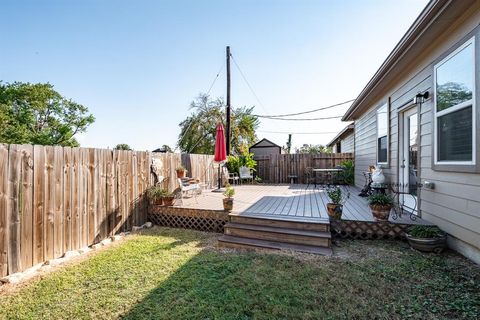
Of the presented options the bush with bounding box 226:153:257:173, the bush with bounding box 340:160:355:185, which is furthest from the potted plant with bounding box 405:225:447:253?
the bush with bounding box 226:153:257:173

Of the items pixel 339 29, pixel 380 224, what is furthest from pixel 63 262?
pixel 339 29

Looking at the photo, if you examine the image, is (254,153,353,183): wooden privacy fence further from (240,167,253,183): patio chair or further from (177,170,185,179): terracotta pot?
(177,170,185,179): terracotta pot

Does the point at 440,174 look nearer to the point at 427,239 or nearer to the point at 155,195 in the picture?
the point at 427,239

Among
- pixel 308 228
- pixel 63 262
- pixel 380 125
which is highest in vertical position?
pixel 380 125

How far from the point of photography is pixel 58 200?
134 inches

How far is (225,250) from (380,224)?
2.57m

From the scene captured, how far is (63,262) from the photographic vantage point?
328cm

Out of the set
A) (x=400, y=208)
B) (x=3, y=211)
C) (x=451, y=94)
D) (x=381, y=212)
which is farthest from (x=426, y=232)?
(x=3, y=211)

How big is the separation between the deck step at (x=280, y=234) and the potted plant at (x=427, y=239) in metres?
1.14

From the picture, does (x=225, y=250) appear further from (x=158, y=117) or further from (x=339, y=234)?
(x=158, y=117)

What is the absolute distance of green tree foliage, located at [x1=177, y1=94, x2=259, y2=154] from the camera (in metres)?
20.9

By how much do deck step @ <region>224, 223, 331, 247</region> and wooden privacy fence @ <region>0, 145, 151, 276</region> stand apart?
2.23 m

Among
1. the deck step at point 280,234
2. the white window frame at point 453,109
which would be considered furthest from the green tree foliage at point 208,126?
the white window frame at point 453,109

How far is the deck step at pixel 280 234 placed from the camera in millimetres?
3584
